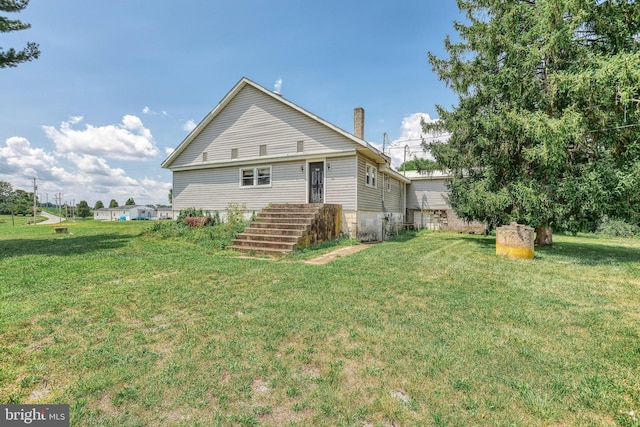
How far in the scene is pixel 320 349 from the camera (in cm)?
290

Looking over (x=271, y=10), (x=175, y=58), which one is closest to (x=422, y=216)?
(x=271, y=10)

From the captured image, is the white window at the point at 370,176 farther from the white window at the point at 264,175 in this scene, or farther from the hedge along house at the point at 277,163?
the white window at the point at 264,175

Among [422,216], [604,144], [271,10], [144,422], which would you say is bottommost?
[144,422]

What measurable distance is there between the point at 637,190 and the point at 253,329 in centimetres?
1103

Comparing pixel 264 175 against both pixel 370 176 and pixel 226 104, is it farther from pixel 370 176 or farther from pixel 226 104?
pixel 370 176

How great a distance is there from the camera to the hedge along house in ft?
39.6

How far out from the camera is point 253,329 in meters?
3.36

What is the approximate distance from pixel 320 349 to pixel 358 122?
12.9 metres

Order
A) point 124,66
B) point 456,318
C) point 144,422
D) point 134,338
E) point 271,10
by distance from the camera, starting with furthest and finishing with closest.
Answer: point 124,66 < point 271,10 < point 456,318 < point 134,338 < point 144,422

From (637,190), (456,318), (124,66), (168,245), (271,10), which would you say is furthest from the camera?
(124,66)

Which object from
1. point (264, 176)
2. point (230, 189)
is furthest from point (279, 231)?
point (230, 189)

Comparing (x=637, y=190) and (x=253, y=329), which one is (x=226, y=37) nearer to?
(x=253, y=329)

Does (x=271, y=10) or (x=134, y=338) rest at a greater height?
(x=271, y=10)

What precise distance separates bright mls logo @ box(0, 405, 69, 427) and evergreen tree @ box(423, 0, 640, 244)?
11052 millimetres
